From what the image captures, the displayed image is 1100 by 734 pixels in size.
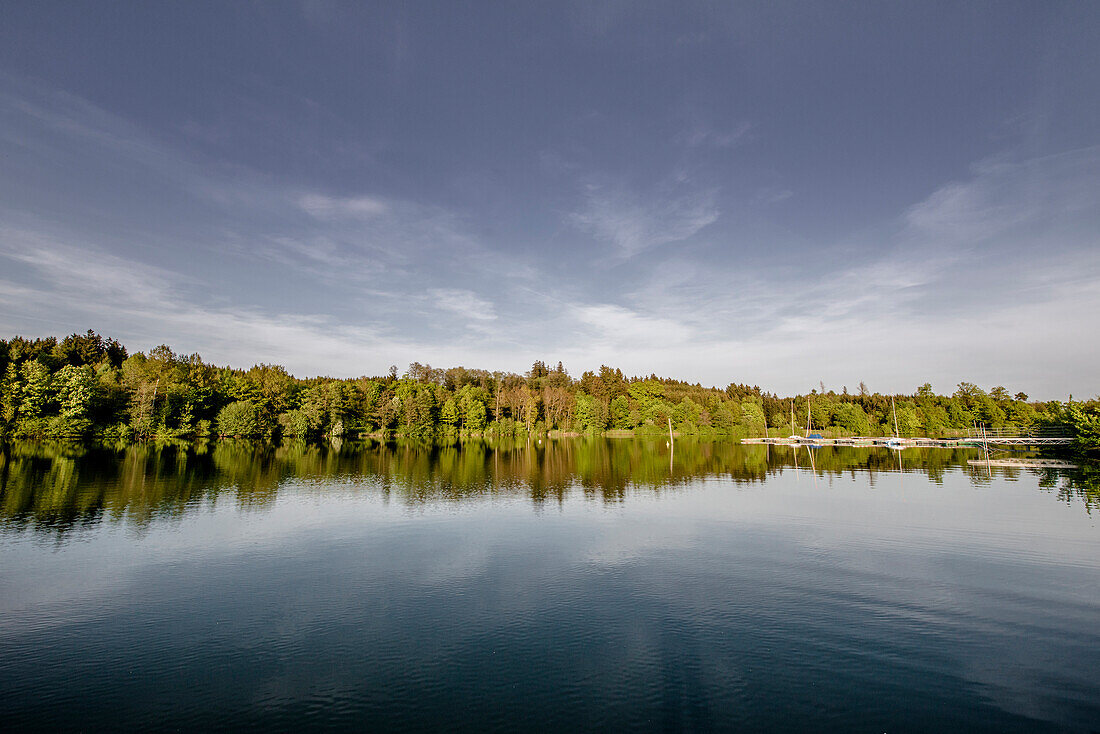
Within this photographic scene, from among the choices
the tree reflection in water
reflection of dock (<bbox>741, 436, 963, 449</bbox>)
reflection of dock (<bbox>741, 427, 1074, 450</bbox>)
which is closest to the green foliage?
the tree reflection in water

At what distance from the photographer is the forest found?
87.5 meters

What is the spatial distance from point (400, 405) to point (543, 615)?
127 meters

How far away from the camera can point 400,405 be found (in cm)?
13700

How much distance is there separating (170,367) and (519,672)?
133 metres

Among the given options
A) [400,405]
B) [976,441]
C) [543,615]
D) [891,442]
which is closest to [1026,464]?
[891,442]

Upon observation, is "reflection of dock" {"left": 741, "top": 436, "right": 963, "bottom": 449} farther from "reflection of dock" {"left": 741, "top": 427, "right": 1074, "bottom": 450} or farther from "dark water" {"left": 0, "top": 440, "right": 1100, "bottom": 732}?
"dark water" {"left": 0, "top": 440, "right": 1100, "bottom": 732}

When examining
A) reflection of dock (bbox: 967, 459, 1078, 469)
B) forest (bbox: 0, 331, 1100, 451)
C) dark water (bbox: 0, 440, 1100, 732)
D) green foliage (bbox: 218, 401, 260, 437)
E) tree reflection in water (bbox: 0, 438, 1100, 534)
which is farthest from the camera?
green foliage (bbox: 218, 401, 260, 437)

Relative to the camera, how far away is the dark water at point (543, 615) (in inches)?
449

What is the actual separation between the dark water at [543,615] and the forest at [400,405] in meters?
70.1

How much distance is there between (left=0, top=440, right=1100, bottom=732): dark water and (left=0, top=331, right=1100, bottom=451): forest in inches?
2760

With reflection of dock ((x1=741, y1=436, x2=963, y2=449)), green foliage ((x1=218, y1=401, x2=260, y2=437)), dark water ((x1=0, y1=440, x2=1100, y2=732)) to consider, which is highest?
green foliage ((x1=218, y1=401, x2=260, y2=437))

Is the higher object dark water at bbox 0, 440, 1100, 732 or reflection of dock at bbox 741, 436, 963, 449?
reflection of dock at bbox 741, 436, 963, 449

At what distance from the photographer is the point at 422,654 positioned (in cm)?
1380

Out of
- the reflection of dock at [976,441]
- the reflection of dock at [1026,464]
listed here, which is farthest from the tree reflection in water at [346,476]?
the reflection of dock at [976,441]
